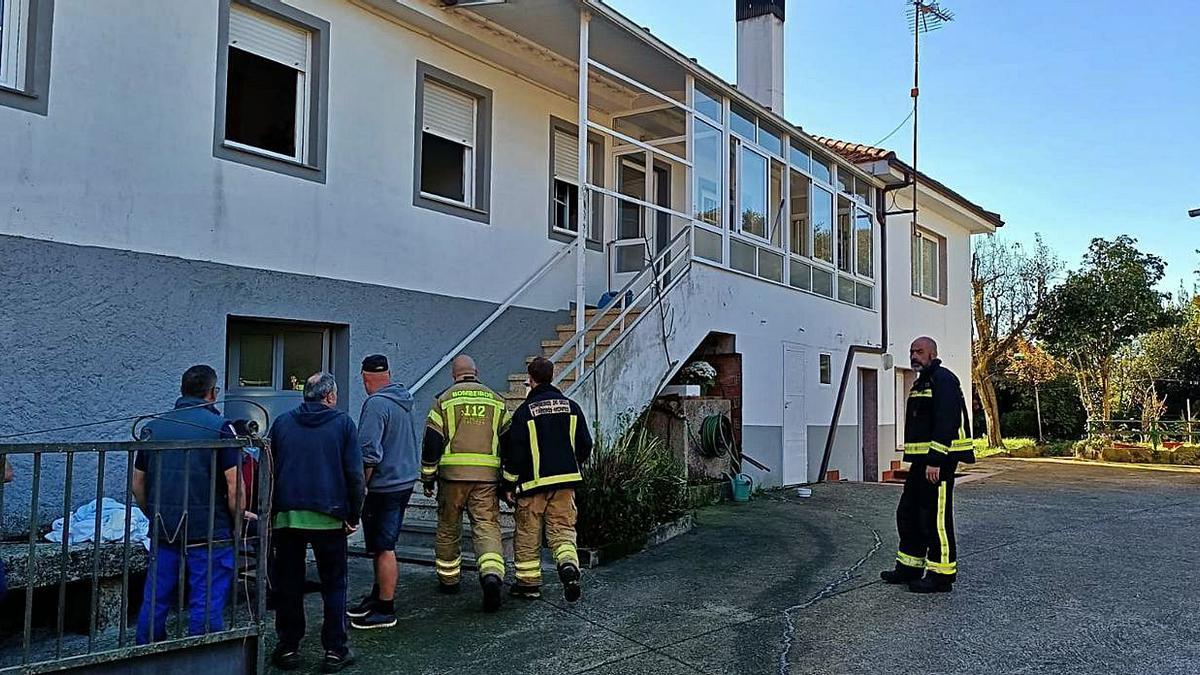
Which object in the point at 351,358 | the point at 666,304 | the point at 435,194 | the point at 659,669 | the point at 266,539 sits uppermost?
the point at 435,194

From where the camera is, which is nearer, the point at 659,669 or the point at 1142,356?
the point at 659,669

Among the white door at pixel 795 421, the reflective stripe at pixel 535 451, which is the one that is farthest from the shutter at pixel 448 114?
the white door at pixel 795 421

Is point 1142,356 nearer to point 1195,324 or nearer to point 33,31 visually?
point 1195,324

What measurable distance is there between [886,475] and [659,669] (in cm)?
1376

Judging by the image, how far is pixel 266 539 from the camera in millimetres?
4855

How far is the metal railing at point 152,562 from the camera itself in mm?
4199

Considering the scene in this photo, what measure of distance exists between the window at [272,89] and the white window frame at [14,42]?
1492mm

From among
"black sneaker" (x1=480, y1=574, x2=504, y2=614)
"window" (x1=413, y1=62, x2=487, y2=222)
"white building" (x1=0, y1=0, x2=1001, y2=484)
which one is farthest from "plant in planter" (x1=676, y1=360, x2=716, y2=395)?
"black sneaker" (x1=480, y1=574, x2=504, y2=614)

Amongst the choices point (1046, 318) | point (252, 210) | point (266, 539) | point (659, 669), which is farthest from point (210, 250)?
point (1046, 318)

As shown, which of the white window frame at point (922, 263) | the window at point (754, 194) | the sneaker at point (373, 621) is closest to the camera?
the sneaker at point (373, 621)

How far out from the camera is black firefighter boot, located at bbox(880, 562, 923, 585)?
24.3 feet

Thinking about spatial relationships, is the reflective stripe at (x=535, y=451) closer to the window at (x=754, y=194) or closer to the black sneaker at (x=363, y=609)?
the black sneaker at (x=363, y=609)

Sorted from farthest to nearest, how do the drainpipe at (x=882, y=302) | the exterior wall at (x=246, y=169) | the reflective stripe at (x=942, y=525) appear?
the drainpipe at (x=882, y=302) → the reflective stripe at (x=942, y=525) → the exterior wall at (x=246, y=169)

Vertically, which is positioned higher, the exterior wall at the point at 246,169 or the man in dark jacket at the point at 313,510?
the exterior wall at the point at 246,169
